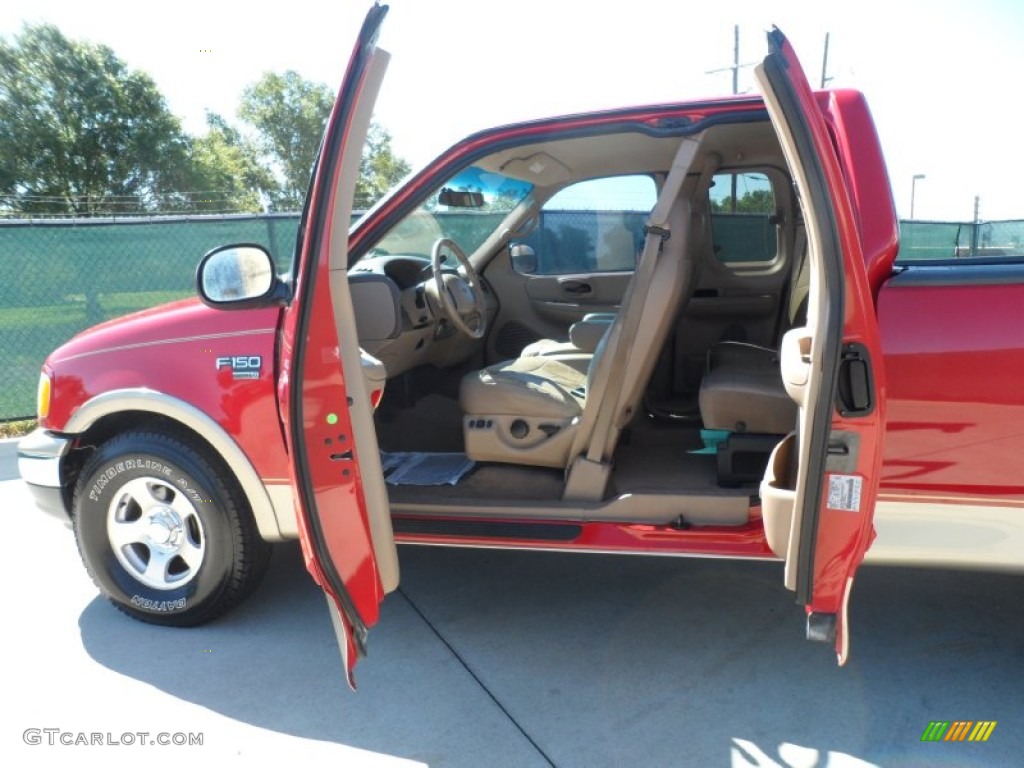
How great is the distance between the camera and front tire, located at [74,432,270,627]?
2.84 meters

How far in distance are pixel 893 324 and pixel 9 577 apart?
12.7ft

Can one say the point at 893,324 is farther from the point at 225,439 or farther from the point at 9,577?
the point at 9,577

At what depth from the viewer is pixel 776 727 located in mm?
2361

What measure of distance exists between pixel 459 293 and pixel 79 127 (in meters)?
34.8

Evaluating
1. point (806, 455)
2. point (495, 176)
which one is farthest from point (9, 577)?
point (806, 455)

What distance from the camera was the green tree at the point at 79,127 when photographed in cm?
3106

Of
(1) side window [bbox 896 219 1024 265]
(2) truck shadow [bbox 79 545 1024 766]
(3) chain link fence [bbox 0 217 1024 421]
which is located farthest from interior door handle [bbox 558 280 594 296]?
(1) side window [bbox 896 219 1024 265]

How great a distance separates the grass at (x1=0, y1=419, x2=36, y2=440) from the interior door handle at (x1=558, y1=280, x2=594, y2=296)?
191 inches

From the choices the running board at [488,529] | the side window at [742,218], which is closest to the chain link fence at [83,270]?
the side window at [742,218]

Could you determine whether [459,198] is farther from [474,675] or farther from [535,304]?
[474,675]

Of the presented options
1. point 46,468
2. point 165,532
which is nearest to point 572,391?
point 165,532

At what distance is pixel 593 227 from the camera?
417 cm

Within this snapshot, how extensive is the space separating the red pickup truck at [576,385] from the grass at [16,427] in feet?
12.9

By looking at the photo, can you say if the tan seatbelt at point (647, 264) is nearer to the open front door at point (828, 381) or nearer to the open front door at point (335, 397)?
the open front door at point (828, 381)
